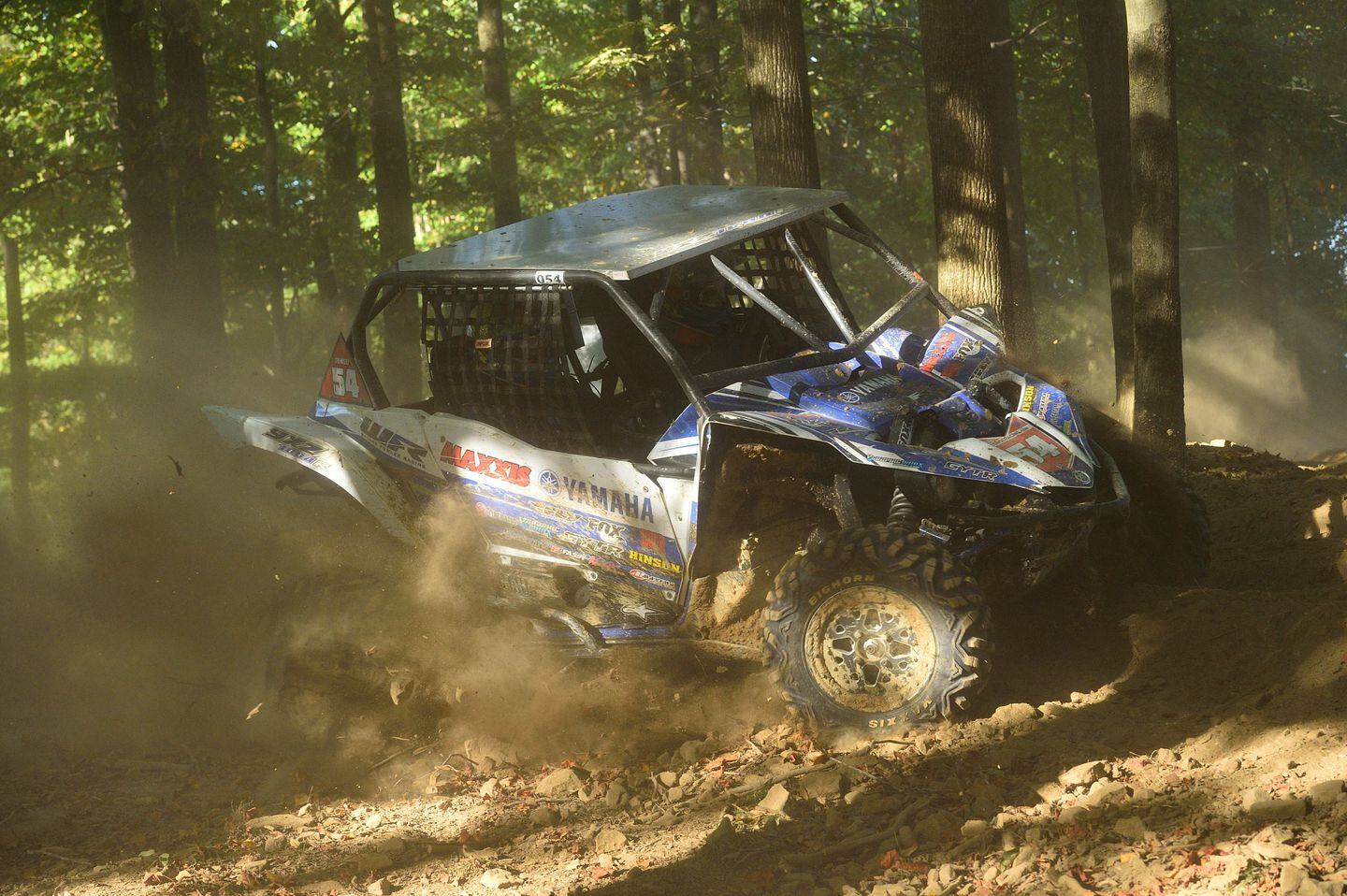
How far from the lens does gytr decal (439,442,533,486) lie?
5.73m

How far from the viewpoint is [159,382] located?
42.2ft

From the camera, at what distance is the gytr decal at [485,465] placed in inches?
226

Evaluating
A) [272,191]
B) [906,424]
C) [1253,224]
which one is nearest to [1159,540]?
[906,424]

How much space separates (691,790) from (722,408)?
5.49 feet

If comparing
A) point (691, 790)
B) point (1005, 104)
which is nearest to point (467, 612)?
point (691, 790)

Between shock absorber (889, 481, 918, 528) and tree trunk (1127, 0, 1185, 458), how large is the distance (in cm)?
324

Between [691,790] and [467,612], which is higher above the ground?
[467,612]

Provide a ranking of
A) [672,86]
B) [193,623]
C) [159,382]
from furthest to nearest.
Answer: [672,86] < [159,382] < [193,623]

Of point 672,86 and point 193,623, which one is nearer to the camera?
point 193,623

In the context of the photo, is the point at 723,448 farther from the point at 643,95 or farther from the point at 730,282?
the point at 643,95

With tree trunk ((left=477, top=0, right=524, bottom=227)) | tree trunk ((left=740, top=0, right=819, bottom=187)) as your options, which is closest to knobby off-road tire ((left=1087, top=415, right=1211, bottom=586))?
tree trunk ((left=740, top=0, right=819, bottom=187))

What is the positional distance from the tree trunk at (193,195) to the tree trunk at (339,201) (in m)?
2.84

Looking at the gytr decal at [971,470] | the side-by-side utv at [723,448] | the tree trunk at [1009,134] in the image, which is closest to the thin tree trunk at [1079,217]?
the tree trunk at [1009,134]

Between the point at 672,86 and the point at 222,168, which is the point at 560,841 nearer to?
the point at 222,168
